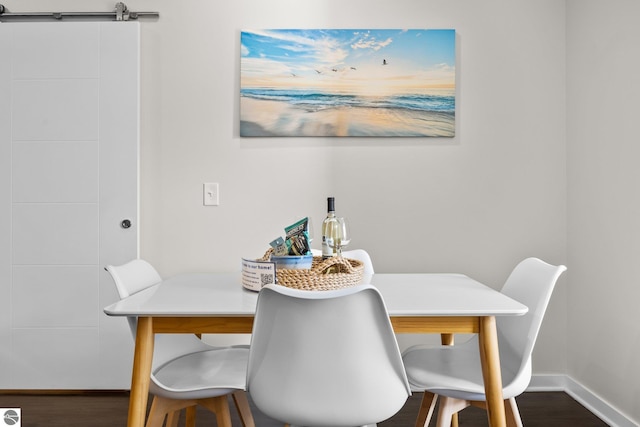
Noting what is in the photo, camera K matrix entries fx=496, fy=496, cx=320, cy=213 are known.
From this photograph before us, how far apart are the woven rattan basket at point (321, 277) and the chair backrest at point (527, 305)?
57cm

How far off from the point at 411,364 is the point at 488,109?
162 cm

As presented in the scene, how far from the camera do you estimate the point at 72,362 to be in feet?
8.78

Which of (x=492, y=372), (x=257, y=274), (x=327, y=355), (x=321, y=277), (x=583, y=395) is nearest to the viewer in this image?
(x=327, y=355)

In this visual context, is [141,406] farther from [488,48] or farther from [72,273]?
[488,48]

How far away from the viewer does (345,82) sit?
2.72 meters

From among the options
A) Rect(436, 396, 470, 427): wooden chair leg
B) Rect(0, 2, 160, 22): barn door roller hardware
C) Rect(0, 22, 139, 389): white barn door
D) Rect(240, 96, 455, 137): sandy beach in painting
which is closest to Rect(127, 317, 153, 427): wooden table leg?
Rect(436, 396, 470, 427): wooden chair leg

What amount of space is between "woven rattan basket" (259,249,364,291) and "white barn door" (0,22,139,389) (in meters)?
1.43

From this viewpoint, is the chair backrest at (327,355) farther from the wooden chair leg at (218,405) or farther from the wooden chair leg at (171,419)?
the wooden chair leg at (171,419)

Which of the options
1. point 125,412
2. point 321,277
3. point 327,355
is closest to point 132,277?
point 321,277

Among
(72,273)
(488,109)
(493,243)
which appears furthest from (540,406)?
(72,273)

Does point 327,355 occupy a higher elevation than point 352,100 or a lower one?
lower

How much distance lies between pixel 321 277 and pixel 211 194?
137 centimetres

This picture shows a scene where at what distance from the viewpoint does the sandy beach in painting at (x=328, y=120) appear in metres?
2.71

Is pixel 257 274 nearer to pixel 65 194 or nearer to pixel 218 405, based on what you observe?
pixel 218 405
